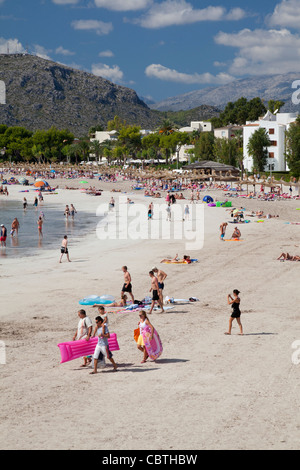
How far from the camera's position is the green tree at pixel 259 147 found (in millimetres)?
73000

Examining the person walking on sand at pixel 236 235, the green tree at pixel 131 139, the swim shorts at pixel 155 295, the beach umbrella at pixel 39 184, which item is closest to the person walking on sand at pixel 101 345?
the swim shorts at pixel 155 295

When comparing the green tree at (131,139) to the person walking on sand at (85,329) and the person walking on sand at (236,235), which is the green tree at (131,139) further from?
the person walking on sand at (85,329)

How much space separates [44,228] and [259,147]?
4268cm

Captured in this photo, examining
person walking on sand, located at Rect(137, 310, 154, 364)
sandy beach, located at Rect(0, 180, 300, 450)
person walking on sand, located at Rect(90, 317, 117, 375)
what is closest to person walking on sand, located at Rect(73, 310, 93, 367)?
sandy beach, located at Rect(0, 180, 300, 450)

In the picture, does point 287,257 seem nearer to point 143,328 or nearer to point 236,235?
point 236,235

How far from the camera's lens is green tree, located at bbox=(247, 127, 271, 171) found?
240 ft

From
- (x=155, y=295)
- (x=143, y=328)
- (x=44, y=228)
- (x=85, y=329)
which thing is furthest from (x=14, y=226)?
(x=143, y=328)

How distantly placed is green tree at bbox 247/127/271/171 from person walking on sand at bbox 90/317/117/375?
215 feet

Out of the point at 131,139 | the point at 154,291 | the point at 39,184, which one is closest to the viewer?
Result: the point at 154,291

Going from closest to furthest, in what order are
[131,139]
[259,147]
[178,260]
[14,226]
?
1. [178,260]
2. [14,226]
3. [259,147]
4. [131,139]

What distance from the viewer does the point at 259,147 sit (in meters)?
73.4

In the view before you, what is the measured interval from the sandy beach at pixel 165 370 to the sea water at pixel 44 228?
6866 millimetres

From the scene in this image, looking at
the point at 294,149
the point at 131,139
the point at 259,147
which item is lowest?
the point at 294,149
